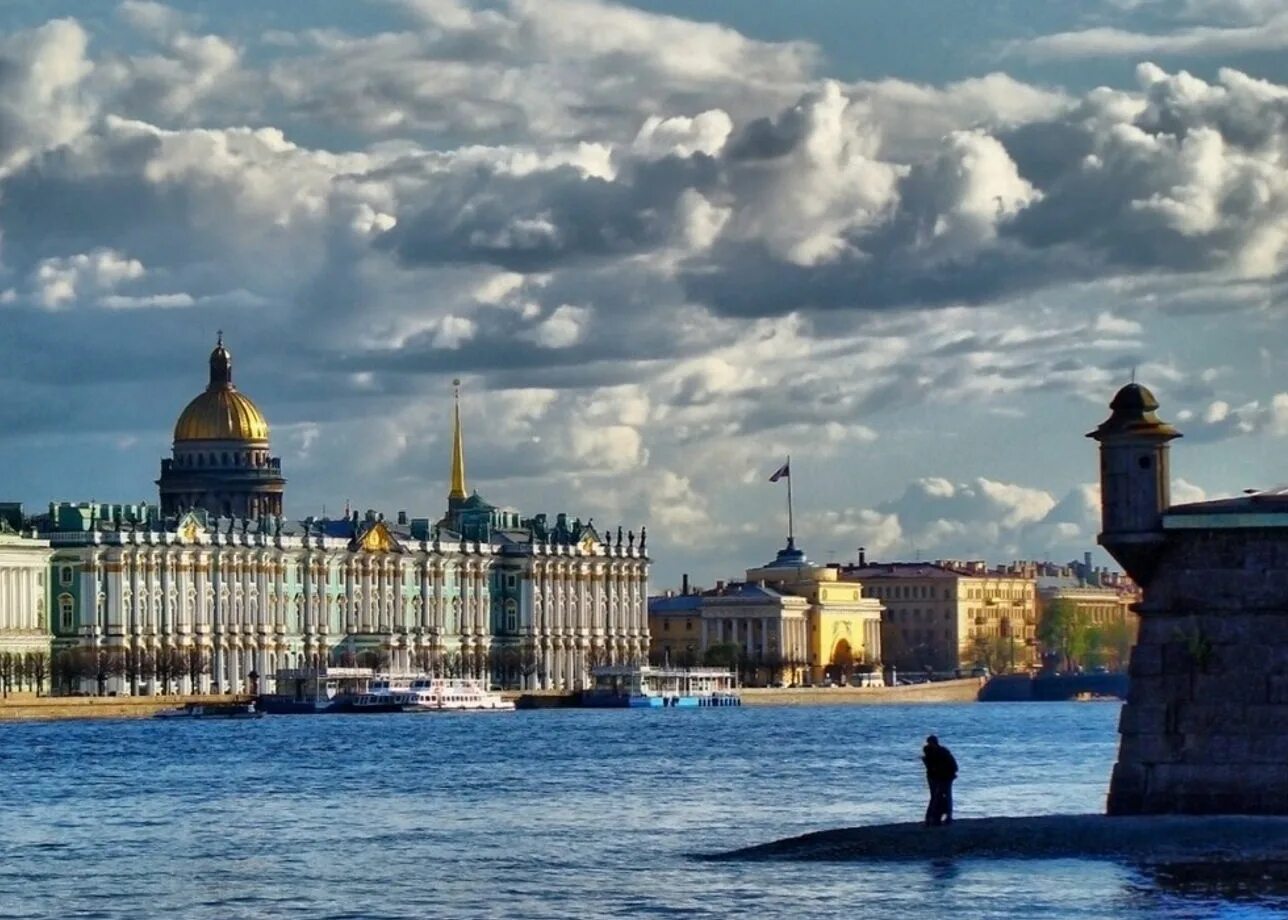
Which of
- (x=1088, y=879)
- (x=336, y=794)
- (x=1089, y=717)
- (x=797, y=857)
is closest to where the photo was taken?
(x=1088, y=879)

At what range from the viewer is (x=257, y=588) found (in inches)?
6885

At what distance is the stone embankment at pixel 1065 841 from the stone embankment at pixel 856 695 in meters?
132

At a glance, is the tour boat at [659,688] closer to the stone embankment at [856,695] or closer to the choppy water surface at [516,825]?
the stone embankment at [856,695]

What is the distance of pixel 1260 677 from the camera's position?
4000cm

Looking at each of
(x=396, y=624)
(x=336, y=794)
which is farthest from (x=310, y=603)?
(x=336, y=794)

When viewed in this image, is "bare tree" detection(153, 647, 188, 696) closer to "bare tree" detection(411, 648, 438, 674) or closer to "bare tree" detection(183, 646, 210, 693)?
"bare tree" detection(183, 646, 210, 693)

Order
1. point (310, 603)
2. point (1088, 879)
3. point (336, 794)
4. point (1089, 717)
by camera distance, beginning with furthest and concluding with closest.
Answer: point (310, 603) < point (1089, 717) < point (336, 794) < point (1088, 879)

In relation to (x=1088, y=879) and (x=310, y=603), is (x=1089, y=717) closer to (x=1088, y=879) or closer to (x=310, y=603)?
(x=310, y=603)

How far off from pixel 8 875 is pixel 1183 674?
1410 centimetres

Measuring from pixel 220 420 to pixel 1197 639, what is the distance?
493 feet

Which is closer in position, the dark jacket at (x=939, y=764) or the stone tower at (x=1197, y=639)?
the stone tower at (x=1197, y=639)

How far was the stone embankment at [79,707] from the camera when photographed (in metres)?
133

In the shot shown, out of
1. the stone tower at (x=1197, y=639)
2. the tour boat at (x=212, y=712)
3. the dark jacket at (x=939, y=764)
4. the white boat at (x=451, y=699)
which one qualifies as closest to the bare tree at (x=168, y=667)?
the tour boat at (x=212, y=712)

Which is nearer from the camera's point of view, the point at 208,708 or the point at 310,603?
the point at 208,708
